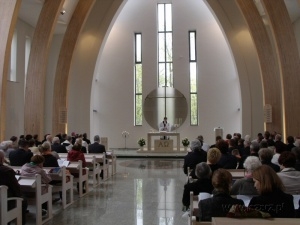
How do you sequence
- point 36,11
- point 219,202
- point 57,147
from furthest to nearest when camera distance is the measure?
point 36,11
point 57,147
point 219,202

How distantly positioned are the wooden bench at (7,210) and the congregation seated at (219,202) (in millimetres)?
2415

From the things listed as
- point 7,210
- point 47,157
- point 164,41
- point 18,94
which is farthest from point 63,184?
point 164,41

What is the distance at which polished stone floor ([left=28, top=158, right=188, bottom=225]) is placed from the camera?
5953mm

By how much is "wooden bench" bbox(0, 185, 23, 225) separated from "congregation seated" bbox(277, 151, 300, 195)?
3226 millimetres

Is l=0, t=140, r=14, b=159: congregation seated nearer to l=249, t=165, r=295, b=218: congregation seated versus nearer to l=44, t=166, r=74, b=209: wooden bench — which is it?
l=44, t=166, r=74, b=209: wooden bench

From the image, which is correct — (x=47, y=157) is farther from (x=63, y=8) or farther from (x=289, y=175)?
(x=63, y=8)

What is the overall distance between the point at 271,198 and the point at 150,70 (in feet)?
56.0

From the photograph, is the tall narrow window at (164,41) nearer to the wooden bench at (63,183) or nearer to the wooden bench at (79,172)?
the wooden bench at (79,172)

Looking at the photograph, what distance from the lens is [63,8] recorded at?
1504cm

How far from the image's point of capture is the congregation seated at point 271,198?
312cm

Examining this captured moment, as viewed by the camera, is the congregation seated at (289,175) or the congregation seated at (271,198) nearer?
the congregation seated at (271,198)

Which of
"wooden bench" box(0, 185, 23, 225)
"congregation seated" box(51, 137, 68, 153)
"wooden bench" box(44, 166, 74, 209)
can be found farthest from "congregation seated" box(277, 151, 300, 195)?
"congregation seated" box(51, 137, 68, 153)

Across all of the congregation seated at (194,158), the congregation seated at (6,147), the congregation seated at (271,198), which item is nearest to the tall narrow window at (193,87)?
the congregation seated at (194,158)

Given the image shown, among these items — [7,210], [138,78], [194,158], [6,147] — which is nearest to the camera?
[7,210]
